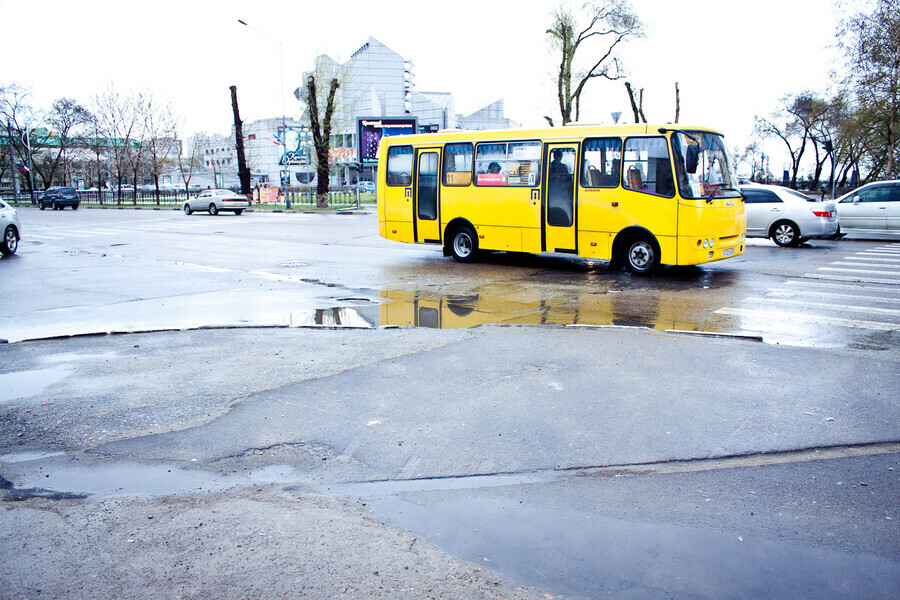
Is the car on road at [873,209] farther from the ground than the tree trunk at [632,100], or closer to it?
closer to it

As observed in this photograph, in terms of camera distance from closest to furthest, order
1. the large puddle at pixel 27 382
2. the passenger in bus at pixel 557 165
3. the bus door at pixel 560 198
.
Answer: the large puddle at pixel 27 382
the bus door at pixel 560 198
the passenger in bus at pixel 557 165

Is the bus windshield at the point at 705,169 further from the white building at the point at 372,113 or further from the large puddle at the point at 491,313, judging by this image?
the white building at the point at 372,113

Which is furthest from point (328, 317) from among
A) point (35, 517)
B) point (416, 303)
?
point (35, 517)

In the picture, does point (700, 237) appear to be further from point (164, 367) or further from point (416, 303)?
point (164, 367)

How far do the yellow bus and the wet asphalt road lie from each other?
7.30 feet

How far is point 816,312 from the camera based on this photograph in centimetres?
936

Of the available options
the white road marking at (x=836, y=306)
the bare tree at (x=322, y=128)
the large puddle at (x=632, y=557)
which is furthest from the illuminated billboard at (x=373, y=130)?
the large puddle at (x=632, y=557)

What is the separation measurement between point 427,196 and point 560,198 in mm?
3526

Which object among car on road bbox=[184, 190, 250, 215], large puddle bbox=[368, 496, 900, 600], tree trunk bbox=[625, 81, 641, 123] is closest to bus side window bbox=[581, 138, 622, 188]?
large puddle bbox=[368, 496, 900, 600]

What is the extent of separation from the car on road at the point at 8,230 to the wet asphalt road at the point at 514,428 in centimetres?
983

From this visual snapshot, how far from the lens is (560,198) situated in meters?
13.8

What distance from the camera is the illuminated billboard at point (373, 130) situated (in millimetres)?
41344

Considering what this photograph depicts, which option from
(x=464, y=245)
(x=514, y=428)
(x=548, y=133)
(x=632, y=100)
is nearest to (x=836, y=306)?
(x=548, y=133)

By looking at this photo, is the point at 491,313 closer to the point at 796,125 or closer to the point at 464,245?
the point at 464,245
